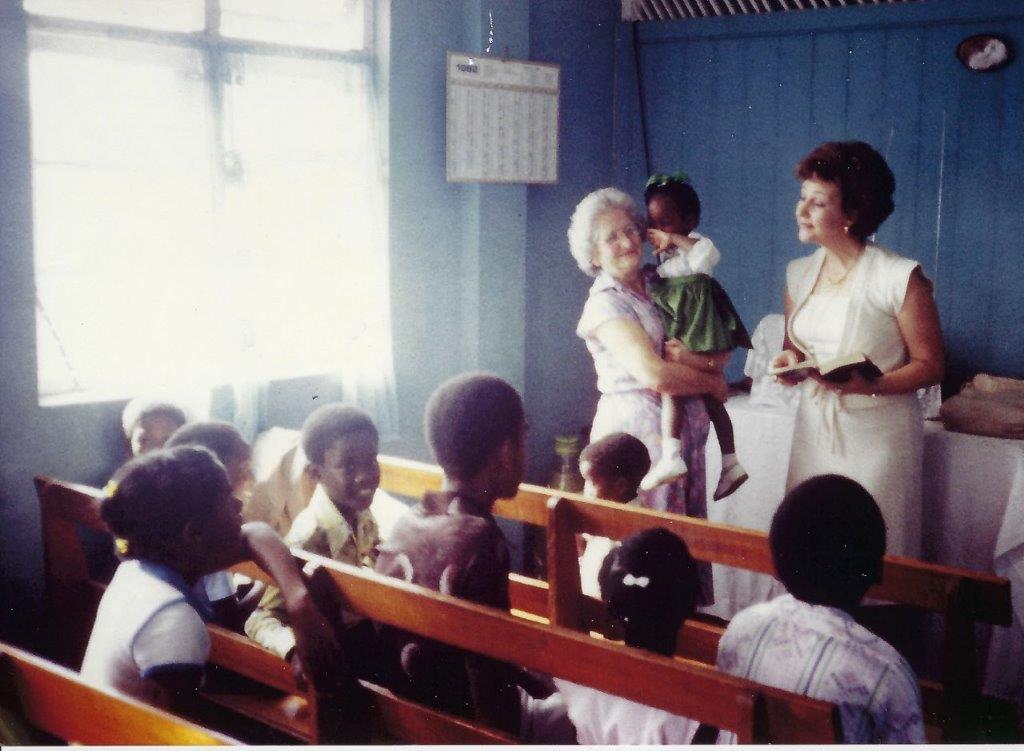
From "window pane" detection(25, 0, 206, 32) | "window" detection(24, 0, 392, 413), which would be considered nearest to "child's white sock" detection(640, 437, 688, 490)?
"window" detection(24, 0, 392, 413)

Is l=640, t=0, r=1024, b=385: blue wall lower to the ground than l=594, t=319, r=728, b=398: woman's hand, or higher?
higher

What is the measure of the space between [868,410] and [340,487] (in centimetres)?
148

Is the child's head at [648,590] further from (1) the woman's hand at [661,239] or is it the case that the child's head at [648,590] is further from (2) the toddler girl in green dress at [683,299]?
(1) the woman's hand at [661,239]

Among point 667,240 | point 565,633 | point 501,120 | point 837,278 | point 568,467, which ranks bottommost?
point 568,467

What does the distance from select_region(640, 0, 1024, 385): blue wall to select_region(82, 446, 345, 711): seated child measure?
11.0 feet

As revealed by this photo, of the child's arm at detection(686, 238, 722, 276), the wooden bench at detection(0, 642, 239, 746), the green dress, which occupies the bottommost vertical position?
the wooden bench at detection(0, 642, 239, 746)

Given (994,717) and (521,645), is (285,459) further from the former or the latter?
(994,717)

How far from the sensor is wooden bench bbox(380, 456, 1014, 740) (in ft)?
6.10

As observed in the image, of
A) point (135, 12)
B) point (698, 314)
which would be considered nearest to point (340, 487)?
point (698, 314)

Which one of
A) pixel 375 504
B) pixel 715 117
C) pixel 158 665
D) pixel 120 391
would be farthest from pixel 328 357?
pixel 158 665

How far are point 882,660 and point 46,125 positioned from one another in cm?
284

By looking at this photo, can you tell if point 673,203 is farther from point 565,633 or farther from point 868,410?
point 565,633

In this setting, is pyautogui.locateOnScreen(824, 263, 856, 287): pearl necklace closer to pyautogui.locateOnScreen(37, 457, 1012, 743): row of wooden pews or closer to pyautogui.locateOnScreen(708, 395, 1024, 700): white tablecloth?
pyautogui.locateOnScreen(708, 395, 1024, 700): white tablecloth

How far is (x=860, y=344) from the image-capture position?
2.86 m
